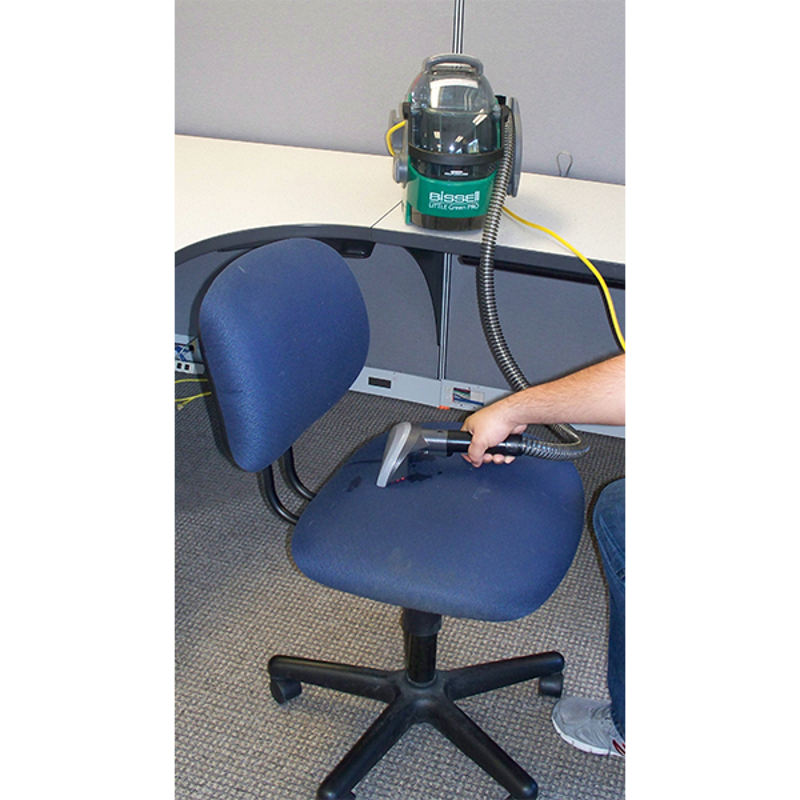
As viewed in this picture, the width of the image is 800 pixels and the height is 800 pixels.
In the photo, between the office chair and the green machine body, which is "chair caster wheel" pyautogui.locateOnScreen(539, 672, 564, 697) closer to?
the office chair

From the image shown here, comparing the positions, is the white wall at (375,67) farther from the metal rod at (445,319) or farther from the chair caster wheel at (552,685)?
the chair caster wheel at (552,685)

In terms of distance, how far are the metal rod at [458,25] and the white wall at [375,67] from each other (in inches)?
6.5

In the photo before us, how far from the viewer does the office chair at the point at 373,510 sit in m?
1.10

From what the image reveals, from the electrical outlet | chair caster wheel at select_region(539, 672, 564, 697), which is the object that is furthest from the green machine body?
the electrical outlet

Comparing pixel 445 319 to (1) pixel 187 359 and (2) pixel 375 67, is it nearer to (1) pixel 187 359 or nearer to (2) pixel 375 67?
(2) pixel 375 67

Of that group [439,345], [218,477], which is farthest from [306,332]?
[439,345]

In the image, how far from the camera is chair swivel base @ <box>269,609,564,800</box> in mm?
1291

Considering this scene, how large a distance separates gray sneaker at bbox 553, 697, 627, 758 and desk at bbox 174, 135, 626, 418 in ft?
2.81

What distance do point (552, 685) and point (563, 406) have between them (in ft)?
2.23

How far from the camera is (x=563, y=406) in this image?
1118mm
